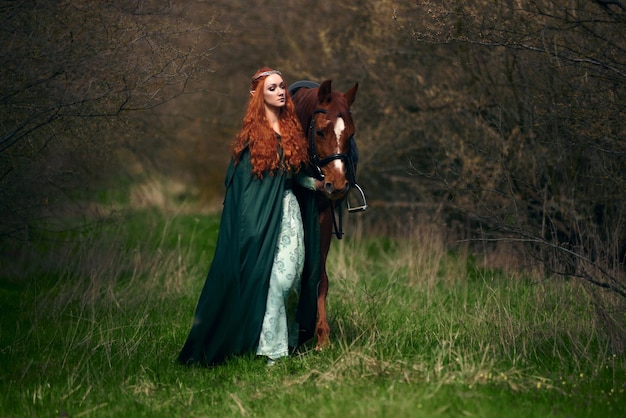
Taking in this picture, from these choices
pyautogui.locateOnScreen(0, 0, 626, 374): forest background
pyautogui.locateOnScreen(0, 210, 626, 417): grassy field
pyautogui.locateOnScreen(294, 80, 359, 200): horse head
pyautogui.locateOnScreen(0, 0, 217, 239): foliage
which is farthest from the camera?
pyautogui.locateOnScreen(0, 0, 626, 374): forest background

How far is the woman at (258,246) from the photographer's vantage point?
20.6ft

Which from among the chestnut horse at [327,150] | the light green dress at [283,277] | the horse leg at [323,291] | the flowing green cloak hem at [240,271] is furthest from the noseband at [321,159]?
the horse leg at [323,291]

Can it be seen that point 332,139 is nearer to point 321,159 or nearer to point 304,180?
point 321,159

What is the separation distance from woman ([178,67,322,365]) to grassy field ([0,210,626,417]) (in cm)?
19

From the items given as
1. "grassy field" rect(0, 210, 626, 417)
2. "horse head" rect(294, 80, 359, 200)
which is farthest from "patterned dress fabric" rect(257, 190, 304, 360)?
"horse head" rect(294, 80, 359, 200)

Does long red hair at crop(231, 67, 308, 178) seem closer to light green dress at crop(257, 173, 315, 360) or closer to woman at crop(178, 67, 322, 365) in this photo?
woman at crop(178, 67, 322, 365)

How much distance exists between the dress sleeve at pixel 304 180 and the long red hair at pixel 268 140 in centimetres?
10

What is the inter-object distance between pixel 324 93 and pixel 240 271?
4.24ft

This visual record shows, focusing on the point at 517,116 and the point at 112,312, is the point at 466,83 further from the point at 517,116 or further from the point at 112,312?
the point at 112,312

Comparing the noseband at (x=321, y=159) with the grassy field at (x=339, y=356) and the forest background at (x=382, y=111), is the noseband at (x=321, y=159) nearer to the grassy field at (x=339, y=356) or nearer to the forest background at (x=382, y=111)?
the forest background at (x=382, y=111)

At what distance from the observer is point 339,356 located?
241 inches

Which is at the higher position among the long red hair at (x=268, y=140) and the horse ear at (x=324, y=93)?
the horse ear at (x=324, y=93)

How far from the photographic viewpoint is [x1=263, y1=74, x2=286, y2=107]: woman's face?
6.40 meters

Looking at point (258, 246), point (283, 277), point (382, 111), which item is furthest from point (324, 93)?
point (382, 111)
